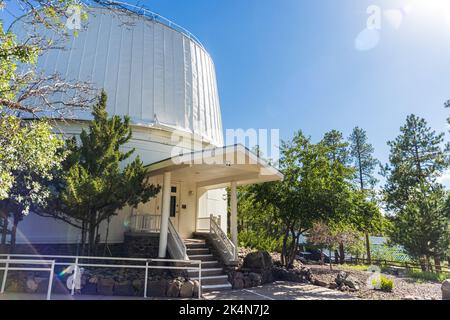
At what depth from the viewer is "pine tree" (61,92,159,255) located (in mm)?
6966

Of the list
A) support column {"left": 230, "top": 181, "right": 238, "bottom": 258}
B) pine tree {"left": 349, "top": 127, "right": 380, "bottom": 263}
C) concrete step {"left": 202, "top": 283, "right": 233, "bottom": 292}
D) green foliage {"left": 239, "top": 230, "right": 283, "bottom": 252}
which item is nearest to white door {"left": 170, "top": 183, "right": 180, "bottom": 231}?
support column {"left": 230, "top": 181, "right": 238, "bottom": 258}

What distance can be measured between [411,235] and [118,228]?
15.3 m

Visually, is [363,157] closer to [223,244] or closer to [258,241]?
[258,241]

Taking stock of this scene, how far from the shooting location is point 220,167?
9.17 m

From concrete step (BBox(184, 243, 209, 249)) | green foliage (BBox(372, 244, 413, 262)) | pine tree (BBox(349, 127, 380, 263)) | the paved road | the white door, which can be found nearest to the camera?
the paved road

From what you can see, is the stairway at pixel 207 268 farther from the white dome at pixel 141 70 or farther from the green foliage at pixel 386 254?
the green foliage at pixel 386 254

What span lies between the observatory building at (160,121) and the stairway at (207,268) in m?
0.49

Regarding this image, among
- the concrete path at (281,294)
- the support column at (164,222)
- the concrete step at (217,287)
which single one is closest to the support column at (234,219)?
the concrete step at (217,287)

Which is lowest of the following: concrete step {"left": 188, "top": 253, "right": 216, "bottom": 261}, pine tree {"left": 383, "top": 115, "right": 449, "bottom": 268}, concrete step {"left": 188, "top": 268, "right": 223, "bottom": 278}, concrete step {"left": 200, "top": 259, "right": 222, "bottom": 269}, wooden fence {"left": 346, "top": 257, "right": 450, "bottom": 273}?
wooden fence {"left": 346, "top": 257, "right": 450, "bottom": 273}

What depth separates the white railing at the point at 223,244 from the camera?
9127 millimetres

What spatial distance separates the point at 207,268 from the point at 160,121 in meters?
6.30

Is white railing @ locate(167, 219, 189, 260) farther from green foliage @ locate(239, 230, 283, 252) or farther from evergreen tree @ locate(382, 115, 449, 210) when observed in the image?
evergreen tree @ locate(382, 115, 449, 210)

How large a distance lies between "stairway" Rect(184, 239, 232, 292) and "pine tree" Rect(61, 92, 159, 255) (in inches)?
103
